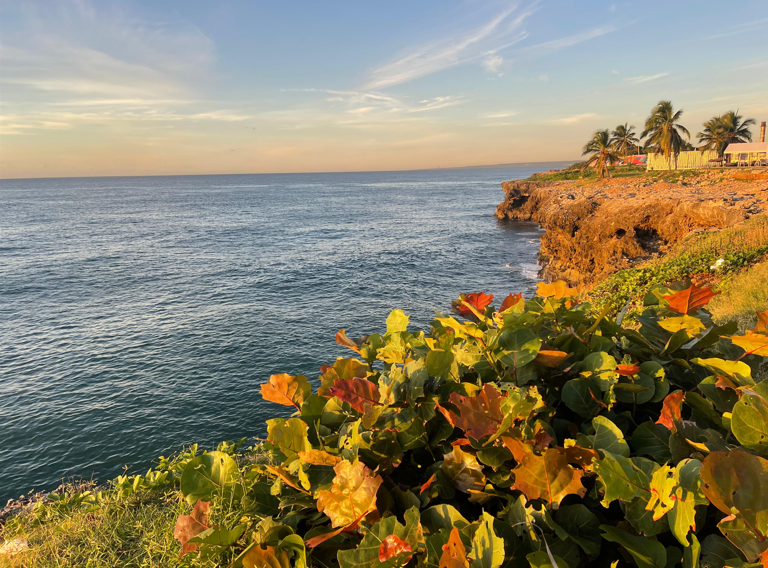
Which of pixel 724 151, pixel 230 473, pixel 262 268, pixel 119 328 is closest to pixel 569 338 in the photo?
pixel 230 473

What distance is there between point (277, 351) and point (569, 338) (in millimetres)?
19030

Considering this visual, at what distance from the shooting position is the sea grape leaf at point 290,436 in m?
1.49

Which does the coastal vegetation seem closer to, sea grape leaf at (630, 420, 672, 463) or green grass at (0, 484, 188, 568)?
sea grape leaf at (630, 420, 672, 463)

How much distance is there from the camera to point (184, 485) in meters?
1.78

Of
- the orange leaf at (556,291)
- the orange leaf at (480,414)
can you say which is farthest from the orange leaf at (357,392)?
the orange leaf at (556,291)

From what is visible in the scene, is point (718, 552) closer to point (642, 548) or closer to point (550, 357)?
point (642, 548)

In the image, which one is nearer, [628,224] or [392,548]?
[392,548]

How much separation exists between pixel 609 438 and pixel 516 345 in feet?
1.28

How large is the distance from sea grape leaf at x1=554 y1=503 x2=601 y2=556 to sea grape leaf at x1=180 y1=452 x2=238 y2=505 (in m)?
1.34

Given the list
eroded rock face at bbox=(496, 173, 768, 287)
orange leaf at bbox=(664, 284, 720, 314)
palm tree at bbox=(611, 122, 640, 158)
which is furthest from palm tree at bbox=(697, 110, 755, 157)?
orange leaf at bbox=(664, 284, 720, 314)

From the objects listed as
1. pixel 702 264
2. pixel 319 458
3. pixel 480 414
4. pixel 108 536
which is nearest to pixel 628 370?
pixel 480 414

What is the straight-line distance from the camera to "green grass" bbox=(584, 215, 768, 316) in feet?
39.8

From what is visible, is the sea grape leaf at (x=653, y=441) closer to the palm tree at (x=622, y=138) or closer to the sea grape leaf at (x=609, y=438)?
the sea grape leaf at (x=609, y=438)

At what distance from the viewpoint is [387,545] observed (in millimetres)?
1110
